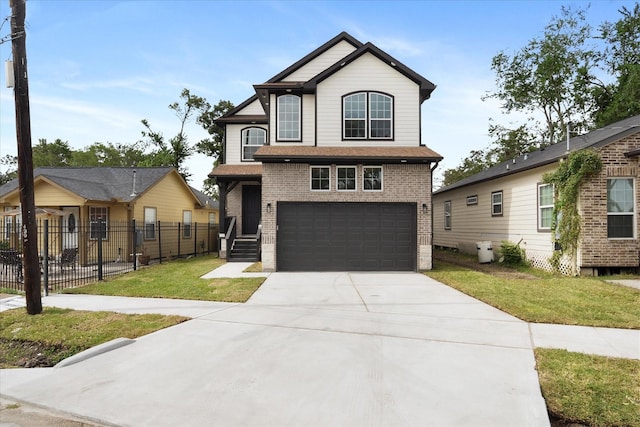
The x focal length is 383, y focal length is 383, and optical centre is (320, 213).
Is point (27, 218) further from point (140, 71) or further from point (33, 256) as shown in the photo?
point (140, 71)

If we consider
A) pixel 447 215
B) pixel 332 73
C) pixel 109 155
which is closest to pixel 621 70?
pixel 447 215

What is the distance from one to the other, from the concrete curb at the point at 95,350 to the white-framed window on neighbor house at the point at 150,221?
44.6 ft

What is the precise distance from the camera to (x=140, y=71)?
13.4 metres

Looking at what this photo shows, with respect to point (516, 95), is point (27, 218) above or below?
below

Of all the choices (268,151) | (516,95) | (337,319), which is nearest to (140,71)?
(268,151)

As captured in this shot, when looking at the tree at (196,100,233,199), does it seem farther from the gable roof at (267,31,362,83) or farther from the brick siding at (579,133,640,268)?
the brick siding at (579,133,640,268)

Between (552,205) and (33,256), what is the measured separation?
47.6 feet

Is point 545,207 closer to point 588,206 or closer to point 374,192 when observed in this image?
point 588,206

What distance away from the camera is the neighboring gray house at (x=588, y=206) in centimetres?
1161

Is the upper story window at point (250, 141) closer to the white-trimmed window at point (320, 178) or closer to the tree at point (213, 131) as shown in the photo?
the white-trimmed window at point (320, 178)

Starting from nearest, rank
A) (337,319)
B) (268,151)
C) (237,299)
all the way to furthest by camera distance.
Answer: (337,319), (237,299), (268,151)

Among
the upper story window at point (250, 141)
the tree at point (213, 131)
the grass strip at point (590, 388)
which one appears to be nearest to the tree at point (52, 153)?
the tree at point (213, 131)

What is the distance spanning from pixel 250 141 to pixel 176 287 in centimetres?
1097

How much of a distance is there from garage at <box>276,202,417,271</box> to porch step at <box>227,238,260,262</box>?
316 centimetres
